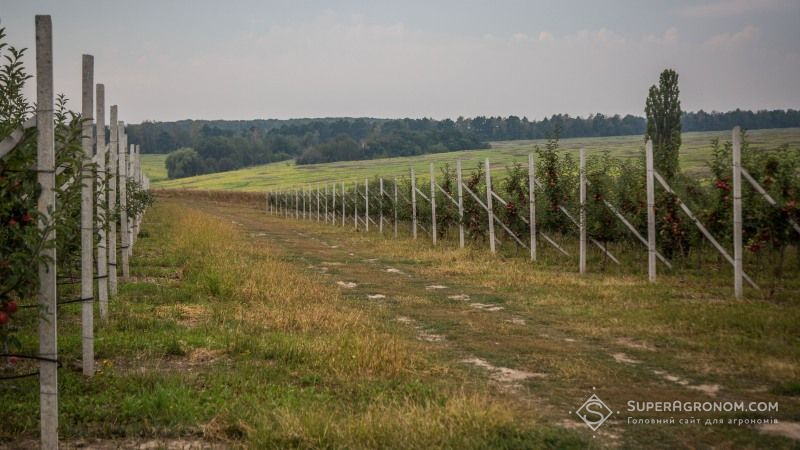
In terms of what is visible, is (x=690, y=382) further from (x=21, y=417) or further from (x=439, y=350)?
(x=21, y=417)

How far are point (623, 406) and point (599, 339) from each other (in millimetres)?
2923

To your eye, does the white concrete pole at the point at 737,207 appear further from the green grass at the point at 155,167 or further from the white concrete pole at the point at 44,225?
the green grass at the point at 155,167

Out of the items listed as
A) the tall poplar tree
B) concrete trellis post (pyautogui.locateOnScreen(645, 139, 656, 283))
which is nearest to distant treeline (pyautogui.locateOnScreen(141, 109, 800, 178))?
the tall poplar tree

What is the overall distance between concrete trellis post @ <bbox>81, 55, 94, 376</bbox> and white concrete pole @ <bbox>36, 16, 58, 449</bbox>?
1.33 metres

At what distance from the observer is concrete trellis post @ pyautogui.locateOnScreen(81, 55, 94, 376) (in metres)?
7.14

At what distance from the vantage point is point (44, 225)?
201 inches

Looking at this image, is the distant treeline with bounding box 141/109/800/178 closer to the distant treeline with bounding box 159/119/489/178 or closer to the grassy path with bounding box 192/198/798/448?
the distant treeline with bounding box 159/119/489/178

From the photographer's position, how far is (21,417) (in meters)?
5.84

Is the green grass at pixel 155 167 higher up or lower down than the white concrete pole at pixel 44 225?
higher up

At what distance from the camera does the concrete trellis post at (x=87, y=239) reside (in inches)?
281

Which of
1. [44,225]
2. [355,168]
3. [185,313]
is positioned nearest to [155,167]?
[355,168]

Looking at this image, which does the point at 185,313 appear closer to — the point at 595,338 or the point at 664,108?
the point at 595,338

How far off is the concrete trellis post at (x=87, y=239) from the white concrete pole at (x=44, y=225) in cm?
133

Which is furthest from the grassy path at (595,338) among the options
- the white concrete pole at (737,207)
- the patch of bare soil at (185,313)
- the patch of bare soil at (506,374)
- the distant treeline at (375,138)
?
the distant treeline at (375,138)
